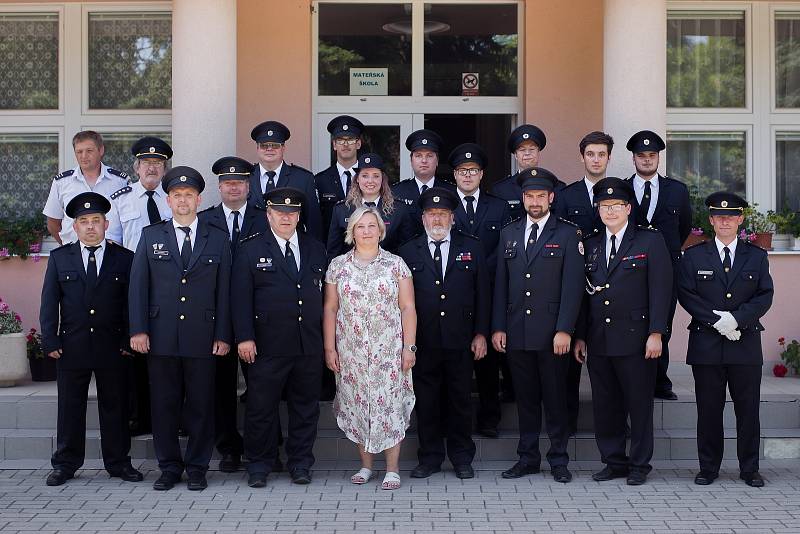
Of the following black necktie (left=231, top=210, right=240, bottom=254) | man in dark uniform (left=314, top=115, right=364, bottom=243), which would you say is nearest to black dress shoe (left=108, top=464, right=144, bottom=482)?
black necktie (left=231, top=210, right=240, bottom=254)

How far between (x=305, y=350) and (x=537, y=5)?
480 centimetres

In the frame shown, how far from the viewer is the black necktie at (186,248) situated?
682 cm

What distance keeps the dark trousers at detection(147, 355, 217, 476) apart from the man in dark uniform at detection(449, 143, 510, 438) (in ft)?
6.45

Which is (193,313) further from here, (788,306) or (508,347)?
(788,306)

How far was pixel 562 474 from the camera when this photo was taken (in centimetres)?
695

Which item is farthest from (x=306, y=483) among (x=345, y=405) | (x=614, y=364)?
(x=614, y=364)

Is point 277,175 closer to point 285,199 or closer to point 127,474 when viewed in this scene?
point 285,199

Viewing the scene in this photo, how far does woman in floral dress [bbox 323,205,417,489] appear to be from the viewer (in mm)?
6836

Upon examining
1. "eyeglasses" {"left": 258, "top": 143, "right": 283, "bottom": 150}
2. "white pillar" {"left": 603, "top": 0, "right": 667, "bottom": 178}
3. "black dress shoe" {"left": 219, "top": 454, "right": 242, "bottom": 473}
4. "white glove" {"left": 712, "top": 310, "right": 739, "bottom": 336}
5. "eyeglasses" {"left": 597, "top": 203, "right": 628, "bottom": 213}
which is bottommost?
"black dress shoe" {"left": 219, "top": 454, "right": 242, "bottom": 473}

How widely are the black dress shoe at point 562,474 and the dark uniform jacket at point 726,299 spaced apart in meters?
1.09

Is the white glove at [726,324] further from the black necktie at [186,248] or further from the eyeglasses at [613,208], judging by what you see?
the black necktie at [186,248]

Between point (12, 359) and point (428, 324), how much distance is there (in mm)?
3686

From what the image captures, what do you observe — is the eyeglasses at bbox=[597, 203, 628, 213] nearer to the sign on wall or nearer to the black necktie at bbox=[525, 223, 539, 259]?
the black necktie at bbox=[525, 223, 539, 259]

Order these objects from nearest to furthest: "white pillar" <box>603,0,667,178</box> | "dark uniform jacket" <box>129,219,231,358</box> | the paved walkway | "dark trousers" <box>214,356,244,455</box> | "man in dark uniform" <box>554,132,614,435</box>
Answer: the paved walkway → "dark uniform jacket" <box>129,219,231,358</box> → "dark trousers" <box>214,356,244,455</box> → "man in dark uniform" <box>554,132,614,435</box> → "white pillar" <box>603,0,667,178</box>
